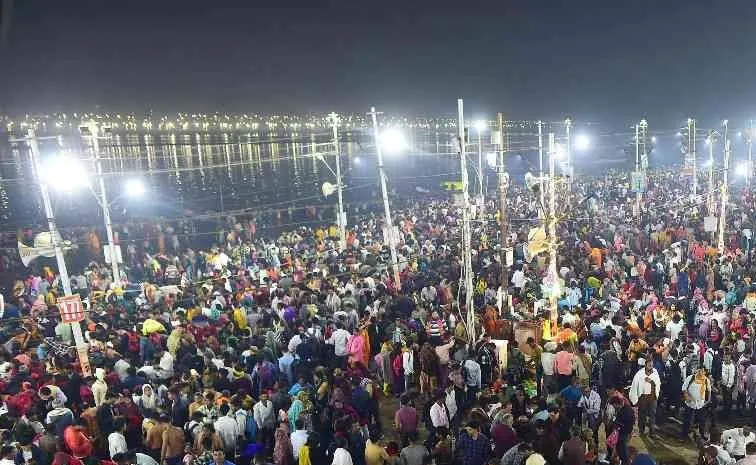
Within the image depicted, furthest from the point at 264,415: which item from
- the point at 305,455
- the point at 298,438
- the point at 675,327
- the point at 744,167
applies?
the point at 744,167

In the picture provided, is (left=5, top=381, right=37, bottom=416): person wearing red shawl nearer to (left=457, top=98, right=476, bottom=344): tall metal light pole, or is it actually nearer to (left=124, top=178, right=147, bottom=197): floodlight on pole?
(left=457, top=98, right=476, bottom=344): tall metal light pole

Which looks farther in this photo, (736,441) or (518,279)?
(518,279)

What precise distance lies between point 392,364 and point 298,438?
3.56m

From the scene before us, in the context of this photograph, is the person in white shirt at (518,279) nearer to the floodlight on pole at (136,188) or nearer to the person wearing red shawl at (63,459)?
the person wearing red shawl at (63,459)

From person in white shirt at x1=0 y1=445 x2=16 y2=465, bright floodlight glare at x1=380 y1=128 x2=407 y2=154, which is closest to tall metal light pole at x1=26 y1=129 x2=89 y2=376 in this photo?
person in white shirt at x1=0 y1=445 x2=16 y2=465

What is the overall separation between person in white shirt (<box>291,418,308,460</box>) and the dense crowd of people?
3 cm

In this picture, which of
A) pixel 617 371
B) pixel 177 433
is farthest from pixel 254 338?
pixel 617 371

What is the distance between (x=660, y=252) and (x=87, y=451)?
16929mm

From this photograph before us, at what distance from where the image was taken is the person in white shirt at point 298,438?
7801 millimetres

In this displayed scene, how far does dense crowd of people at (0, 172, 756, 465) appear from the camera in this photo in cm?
791

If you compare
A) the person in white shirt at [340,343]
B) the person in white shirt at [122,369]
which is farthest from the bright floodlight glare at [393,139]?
the person in white shirt at [122,369]

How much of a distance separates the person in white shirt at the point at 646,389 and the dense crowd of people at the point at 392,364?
32 mm

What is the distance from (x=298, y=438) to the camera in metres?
Result: 7.84

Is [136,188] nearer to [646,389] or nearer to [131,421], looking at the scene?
[131,421]
